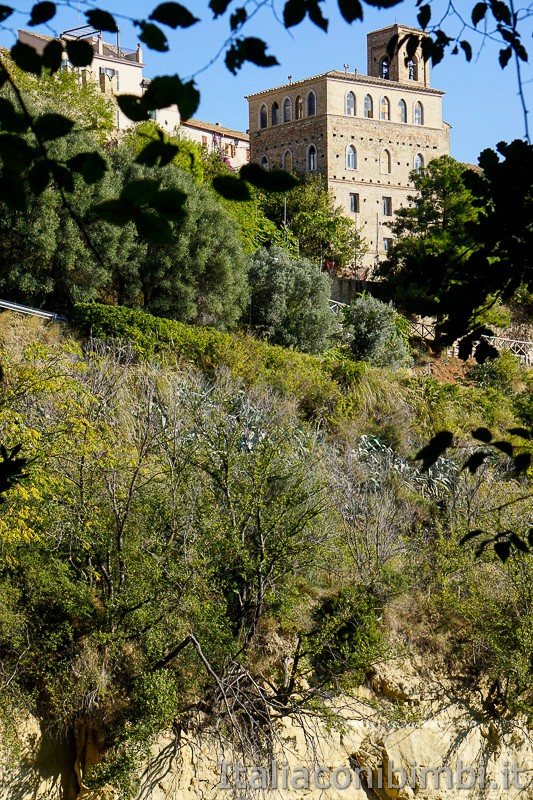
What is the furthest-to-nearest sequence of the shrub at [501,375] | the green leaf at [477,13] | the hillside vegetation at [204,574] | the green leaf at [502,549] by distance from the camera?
the shrub at [501,375] < the hillside vegetation at [204,574] < the green leaf at [477,13] < the green leaf at [502,549]

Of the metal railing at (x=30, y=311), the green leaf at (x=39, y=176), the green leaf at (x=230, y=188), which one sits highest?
the metal railing at (x=30, y=311)

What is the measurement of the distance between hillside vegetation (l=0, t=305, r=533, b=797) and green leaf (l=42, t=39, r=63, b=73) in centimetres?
953

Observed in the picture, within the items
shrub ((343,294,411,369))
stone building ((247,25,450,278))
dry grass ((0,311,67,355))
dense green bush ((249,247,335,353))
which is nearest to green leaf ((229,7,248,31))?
Answer: dry grass ((0,311,67,355))

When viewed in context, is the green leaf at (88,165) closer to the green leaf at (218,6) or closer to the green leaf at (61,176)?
the green leaf at (61,176)

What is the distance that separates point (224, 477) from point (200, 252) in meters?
11.3

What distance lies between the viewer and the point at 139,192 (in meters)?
2.40

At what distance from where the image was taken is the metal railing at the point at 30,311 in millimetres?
21031

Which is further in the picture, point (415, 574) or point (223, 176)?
point (415, 574)

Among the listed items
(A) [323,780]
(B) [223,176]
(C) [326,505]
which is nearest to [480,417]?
(C) [326,505]

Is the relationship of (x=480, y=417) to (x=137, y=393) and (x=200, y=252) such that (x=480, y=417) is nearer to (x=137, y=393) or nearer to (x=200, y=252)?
(x=200, y=252)

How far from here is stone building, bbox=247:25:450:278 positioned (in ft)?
140

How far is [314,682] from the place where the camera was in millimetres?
14641

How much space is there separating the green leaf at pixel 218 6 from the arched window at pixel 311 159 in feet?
134

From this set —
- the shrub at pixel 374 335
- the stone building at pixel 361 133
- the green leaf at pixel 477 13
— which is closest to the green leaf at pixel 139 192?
the green leaf at pixel 477 13
